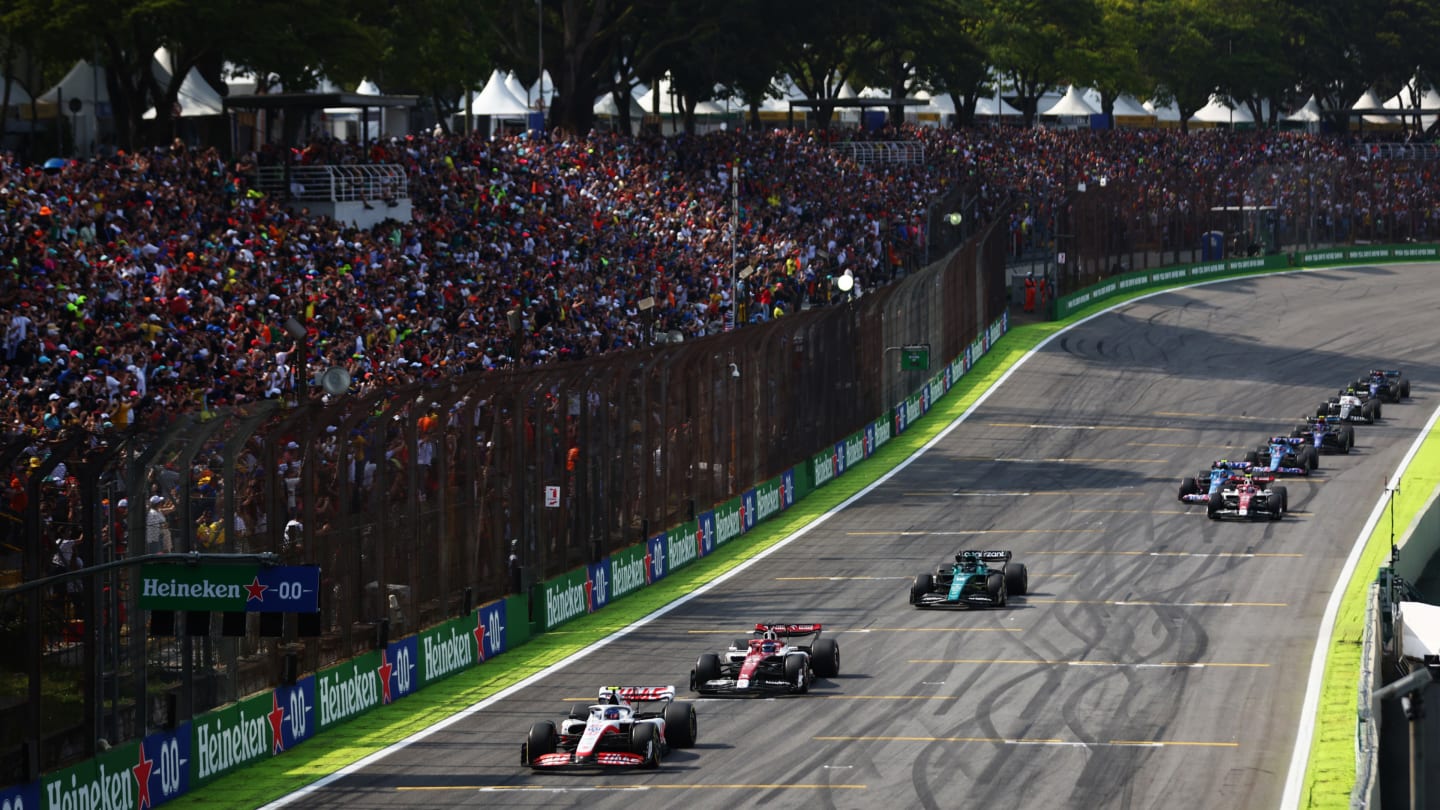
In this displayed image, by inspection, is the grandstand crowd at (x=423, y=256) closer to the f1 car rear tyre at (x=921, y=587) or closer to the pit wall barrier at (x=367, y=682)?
the pit wall barrier at (x=367, y=682)

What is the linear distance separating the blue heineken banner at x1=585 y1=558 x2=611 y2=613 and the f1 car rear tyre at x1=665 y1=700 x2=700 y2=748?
10.2 meters

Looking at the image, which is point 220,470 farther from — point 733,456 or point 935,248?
point 935,248

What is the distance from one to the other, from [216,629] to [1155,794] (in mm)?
10971

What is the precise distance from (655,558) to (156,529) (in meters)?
16.0

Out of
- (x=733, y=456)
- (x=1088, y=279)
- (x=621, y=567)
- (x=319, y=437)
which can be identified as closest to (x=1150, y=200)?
(x=1088, y=279)

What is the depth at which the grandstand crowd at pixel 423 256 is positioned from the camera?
3434cm

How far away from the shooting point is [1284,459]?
169 feet

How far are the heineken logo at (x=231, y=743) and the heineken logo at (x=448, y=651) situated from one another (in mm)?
4526

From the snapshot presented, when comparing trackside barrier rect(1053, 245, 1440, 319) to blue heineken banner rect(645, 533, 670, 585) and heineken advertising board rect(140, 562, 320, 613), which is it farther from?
heineken advertising board rect(140, 562, 320, 613)

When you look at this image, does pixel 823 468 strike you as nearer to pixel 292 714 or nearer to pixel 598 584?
pixel 598 584

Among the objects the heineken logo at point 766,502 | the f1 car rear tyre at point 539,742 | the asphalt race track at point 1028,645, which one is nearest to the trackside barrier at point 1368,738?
the asphalt race track at point 1028,645

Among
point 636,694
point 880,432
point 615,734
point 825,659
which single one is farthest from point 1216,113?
point 615,734

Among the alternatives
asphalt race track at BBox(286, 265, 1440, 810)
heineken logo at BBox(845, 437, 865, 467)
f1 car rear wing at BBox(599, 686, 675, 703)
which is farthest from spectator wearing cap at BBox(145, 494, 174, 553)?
heineken logo at BBox(845, 437, 865, 467)

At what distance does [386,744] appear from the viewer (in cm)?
2711
